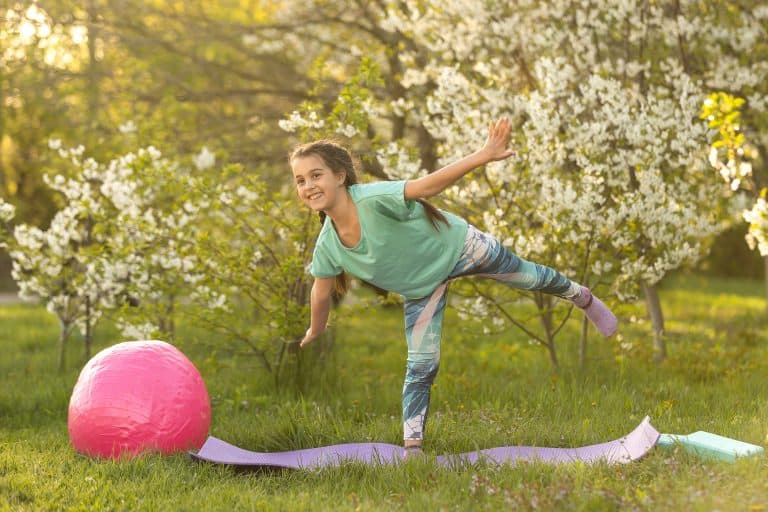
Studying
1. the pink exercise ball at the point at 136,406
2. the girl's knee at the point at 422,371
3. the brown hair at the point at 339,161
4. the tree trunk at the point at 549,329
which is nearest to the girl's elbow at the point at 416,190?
the brown hair at the point at 339,161

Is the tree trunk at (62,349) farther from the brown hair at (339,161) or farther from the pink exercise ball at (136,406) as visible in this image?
the brown hair at (339,161)

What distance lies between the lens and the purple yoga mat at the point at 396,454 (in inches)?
159

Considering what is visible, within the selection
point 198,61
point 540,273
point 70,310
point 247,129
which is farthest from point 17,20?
point 540,273

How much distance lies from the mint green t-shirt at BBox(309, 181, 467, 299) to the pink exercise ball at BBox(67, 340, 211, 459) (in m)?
0.98

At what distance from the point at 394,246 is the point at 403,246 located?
0.05 meters

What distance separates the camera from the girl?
432cm

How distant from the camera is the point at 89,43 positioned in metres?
10.5

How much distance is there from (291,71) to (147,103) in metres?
1.77

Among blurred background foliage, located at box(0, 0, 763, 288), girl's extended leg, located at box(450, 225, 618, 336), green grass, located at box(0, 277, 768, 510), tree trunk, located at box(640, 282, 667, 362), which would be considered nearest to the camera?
green grass, located at box(0, 277, 768, 510)

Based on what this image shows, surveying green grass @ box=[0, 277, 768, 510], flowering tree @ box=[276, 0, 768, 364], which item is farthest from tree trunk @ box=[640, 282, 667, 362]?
green grass @ box=[0, 277, 768, 510]

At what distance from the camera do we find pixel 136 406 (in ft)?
14.5

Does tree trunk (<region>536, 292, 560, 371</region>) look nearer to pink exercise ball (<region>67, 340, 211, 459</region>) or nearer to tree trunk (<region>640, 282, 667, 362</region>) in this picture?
tree trunk (<region>640, 282, 667, 362</region>)

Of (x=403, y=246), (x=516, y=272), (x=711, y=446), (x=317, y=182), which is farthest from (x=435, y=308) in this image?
(x=711, y=446)

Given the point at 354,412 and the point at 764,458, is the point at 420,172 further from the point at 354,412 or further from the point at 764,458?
the point at 764,458
